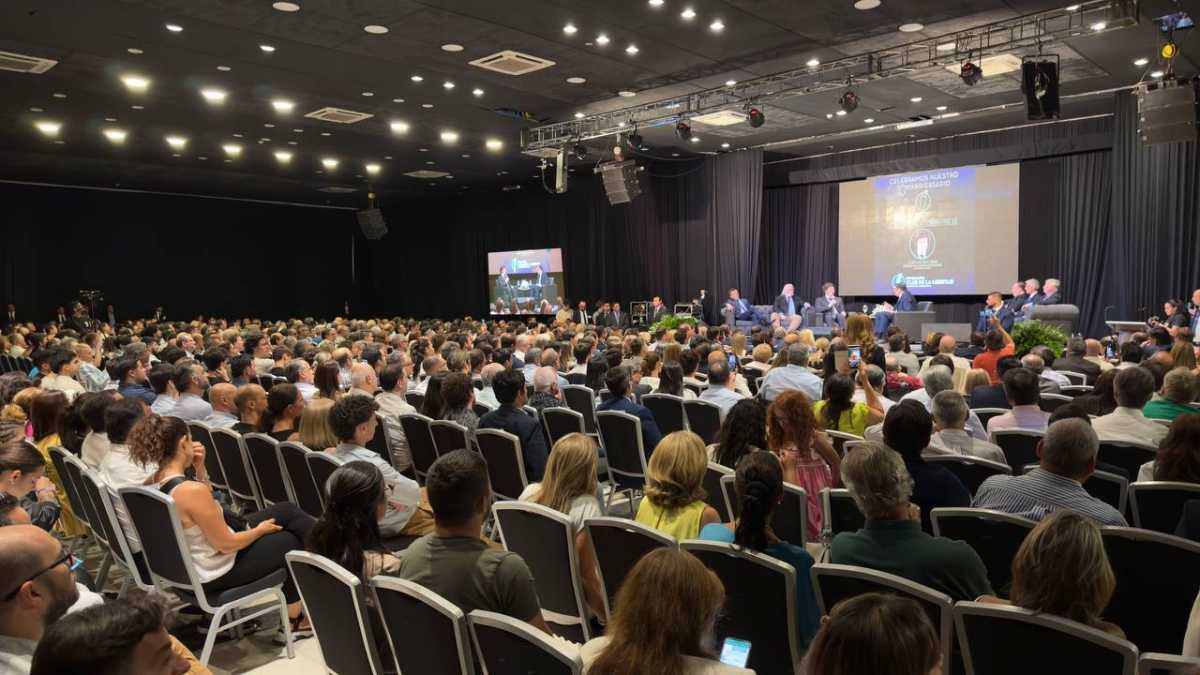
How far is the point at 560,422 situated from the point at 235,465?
209 centimetres

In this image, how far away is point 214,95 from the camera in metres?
11.7

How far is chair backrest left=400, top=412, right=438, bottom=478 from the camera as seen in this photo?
525cm

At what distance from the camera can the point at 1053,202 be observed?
15.2 m

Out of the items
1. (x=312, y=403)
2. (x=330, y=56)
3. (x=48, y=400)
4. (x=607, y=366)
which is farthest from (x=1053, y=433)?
(x=330, y=56)

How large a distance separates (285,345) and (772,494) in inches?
370

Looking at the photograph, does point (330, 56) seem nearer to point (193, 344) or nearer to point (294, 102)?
point (294, 102)

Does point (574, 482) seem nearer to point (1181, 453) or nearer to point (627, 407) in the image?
point (627, 407)

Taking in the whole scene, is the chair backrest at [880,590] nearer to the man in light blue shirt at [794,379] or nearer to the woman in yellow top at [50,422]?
the man in light blue shirt at [794,379]

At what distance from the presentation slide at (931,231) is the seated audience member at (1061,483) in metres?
14.2

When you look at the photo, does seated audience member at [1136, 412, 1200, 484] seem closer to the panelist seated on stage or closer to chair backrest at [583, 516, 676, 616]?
chair backrest at [583, 516, 676, 616]

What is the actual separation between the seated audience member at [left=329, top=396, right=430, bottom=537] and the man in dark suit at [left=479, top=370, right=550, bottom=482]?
104cm

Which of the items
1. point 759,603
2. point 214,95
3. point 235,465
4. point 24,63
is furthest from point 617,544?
point 214,95

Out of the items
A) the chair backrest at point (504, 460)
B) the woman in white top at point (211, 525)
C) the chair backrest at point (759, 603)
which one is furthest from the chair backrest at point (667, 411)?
the chair backrest at point (759, 603)

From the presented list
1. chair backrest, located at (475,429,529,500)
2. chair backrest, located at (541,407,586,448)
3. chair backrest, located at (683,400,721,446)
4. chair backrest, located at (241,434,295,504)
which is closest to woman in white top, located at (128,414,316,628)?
chair backrest, located at (241,434,295,504)
